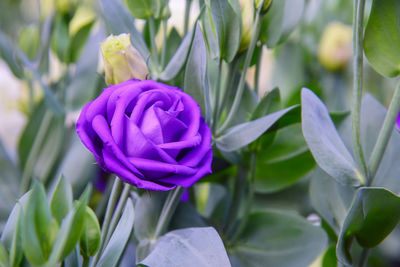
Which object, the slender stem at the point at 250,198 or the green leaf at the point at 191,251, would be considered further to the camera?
the slender stem at the point at 250,198

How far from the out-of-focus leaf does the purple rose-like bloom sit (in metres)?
0.10

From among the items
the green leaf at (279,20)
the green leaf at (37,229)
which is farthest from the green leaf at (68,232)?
the green leaf at (279,20)

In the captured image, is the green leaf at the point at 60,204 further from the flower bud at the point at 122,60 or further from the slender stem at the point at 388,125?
the slender stem at the point at 388,125

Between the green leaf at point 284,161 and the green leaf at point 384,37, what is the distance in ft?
0.33

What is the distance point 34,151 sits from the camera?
0.52 meters

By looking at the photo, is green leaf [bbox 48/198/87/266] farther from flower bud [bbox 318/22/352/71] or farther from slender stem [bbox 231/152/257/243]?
flower bud [bbox 318/22/352/71]

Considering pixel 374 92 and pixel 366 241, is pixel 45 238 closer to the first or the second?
pixel 366 241

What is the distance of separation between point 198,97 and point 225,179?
0.16 meters

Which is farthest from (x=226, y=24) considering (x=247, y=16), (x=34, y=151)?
(x=34, y=151)

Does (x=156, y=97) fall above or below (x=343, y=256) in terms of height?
above

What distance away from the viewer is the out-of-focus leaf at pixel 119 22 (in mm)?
365

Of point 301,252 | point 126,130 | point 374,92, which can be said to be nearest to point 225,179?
point 301,252

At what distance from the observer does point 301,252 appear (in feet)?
1.25

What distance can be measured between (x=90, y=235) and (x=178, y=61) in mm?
143
